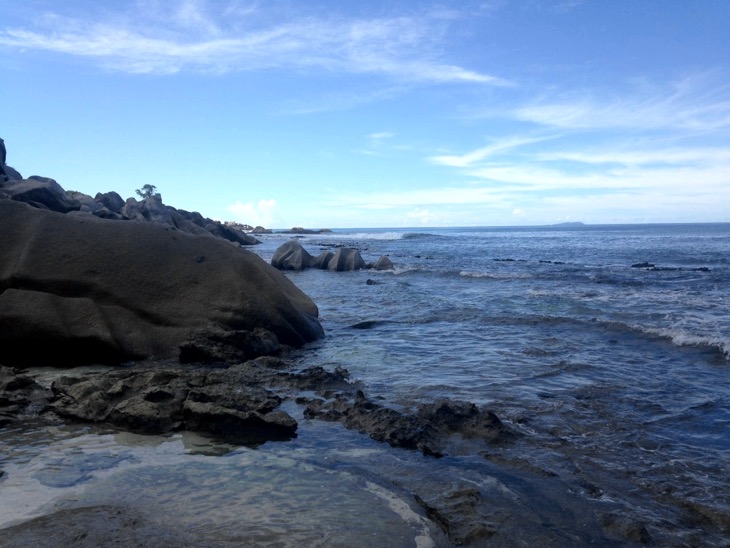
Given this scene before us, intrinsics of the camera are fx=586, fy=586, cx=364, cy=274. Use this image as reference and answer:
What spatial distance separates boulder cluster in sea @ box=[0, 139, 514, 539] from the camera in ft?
22.3

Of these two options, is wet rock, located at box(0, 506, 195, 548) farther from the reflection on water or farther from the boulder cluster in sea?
the boulder cluster in sea

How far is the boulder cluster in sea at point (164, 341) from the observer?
679 cm

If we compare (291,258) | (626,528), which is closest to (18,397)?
(626,528)

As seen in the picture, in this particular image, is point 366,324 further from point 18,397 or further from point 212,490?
point 212,490

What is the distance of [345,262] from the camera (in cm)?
3456

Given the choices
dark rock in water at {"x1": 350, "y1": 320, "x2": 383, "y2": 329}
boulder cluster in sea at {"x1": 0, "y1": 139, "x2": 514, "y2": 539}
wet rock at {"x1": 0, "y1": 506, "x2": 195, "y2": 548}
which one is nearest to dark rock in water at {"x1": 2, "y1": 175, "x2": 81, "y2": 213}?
boulder cluster in sea at {"x1": 0, "y1": 139, "x2": 514, "y2": 539}

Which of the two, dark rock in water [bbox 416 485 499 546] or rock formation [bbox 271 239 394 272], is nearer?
dark rock in water [bbox 416 485 499 546]

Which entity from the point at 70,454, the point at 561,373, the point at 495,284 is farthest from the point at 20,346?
the point at 495,284

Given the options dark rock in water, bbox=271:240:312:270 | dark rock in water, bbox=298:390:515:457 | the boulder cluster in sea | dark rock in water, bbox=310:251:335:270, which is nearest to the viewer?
dark rock in water, bbox=298:390:515:457

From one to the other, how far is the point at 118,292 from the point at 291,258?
81.2 ft

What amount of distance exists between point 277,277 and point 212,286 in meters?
2.14

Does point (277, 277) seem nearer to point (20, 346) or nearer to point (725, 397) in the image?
point (20, 346)

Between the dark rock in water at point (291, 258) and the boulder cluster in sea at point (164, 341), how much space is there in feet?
69.5

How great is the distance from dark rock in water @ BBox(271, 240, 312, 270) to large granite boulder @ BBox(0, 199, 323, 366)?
22545mm
